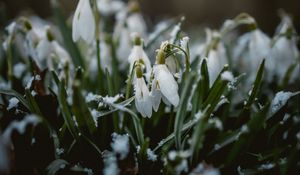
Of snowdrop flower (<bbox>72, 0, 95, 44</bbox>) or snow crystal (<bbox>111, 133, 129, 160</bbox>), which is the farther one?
snowdrop flower (<bbox>72, 0, 95, 44</bbox>)

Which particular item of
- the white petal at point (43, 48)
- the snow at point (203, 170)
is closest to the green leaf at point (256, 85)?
the snow at point (203, 170)

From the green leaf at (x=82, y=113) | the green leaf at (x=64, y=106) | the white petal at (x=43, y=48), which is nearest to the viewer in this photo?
the green leaf at (x=82, y=113)

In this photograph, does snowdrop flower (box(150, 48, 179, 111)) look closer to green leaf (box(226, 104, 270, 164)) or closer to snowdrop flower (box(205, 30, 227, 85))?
green leaf (box(226, 104, 270, 164))

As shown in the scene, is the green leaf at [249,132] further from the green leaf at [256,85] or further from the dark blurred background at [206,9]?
the dark blurred background at [206,9]

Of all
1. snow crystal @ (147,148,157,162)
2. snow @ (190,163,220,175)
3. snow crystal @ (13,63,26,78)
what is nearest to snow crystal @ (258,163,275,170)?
snow @ (190,163,220,175)

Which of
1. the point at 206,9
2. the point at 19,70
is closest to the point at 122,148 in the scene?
the point at 19,70

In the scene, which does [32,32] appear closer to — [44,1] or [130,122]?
[130,122]
